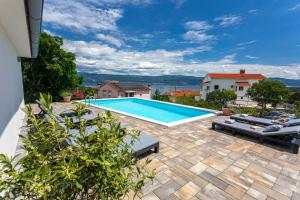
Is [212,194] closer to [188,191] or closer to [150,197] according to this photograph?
[188,191]

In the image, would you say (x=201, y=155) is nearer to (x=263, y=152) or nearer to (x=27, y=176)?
(x=263, y=152)

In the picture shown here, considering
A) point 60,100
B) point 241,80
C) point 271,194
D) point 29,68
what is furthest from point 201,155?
point 241,80

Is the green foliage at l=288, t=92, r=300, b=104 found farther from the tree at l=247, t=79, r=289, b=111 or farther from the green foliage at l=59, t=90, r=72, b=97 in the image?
the green foliage at l=59, t=90, r=72, b=97

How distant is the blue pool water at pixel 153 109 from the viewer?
10.7 meters

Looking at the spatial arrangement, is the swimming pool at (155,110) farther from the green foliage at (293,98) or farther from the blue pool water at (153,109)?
the green foliage at (293,98)

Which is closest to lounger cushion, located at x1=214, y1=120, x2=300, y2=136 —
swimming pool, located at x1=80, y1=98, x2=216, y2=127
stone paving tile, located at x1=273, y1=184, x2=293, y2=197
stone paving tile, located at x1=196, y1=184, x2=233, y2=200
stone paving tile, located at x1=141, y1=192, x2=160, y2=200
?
stone paving tile, located at x1=273, y1=184, x2=293, y2=197

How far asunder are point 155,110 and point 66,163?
1171cm

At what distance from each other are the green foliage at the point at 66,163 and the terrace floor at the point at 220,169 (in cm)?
181

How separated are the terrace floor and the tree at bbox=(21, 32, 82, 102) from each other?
1158 centimetres

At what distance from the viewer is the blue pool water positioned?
421 inches

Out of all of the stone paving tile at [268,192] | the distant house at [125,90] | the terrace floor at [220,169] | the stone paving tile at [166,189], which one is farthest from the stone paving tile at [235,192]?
the distant house at [125,90]

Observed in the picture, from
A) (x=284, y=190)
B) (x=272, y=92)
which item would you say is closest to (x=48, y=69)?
(x=284, y=190)

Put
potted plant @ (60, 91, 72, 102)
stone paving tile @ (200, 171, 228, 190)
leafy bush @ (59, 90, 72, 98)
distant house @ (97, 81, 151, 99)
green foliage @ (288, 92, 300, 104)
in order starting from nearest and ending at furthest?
stone paving tile @ (200, 171, 228, 190)
potted plant @ (60, 91, 72, 102)
leafy bush @ (59, 90, 72, 98)
green foliage @ (288, 92, 300, 104)
distant house @ (97, 81, 151, 99)

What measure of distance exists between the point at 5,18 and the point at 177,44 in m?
33.2
